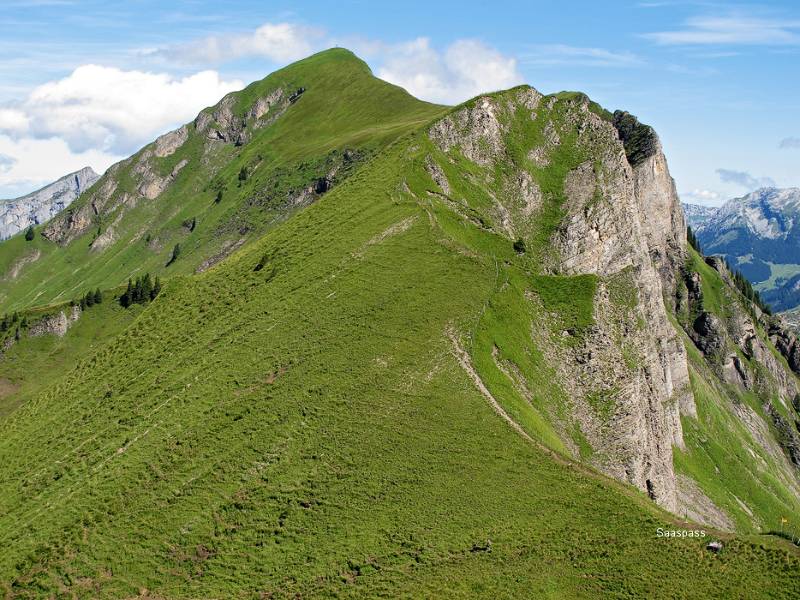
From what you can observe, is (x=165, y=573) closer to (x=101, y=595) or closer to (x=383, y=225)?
(x=101, y=595)

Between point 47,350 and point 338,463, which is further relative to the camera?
point 47,350

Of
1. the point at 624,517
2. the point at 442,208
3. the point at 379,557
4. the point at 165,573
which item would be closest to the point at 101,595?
the point at 165,573

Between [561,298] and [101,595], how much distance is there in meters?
74.4

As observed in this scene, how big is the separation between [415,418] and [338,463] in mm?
10197

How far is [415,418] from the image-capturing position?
7444 cm

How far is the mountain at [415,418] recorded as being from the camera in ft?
199

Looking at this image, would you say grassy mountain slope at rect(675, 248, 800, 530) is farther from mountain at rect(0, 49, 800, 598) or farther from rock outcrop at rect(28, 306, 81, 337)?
rock outcrop at rect(28, 306, 81, 337)

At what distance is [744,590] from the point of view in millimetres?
52562

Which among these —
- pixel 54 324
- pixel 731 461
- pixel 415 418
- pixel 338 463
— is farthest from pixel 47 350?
pixel 731 461

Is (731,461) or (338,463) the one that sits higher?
(338,463)

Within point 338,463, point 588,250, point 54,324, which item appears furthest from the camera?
point 54,324

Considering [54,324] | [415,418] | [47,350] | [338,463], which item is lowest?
[338,463]

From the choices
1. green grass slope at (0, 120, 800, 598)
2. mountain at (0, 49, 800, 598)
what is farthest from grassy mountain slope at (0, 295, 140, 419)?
green grass slope at (0, 120, 800, 598)

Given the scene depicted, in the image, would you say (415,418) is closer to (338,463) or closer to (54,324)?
(338,463)
